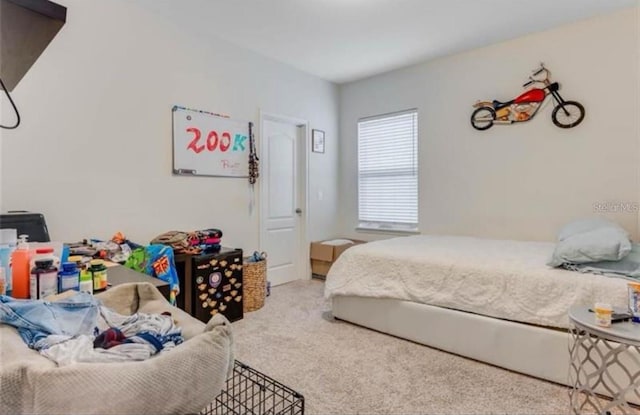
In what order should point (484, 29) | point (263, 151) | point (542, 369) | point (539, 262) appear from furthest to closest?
point (263, 151) < point (484, 29) < point (539, 262) < point (542, 369)

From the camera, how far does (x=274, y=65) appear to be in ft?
13.2

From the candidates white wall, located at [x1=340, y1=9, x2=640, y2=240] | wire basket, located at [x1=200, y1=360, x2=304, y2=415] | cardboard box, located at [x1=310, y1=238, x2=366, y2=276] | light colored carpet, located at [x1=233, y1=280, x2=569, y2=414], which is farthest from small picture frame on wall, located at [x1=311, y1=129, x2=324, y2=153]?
wire basket, located at [x1=200, y1=360, x2=304, y2=415]

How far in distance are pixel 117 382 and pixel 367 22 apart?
3.31 m

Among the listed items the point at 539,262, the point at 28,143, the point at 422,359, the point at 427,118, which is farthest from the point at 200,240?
the point at 427,118

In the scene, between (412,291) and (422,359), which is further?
(412,291)

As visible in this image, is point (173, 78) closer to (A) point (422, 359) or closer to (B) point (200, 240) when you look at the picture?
(B) point (200, 240)

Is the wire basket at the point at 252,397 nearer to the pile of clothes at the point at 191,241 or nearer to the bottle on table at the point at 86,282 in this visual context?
the bottle on table at the point at 86,282

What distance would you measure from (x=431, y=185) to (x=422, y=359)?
228cm

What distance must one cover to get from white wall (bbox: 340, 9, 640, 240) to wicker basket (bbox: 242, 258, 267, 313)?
206 centimetres

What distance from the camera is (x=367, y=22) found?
3125mm

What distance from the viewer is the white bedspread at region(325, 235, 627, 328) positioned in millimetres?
2006

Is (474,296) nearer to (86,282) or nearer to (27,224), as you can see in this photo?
(86,282)

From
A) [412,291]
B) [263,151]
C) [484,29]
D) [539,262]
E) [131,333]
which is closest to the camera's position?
[131,333]

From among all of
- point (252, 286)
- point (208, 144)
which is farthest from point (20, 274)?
point (208, 144)
